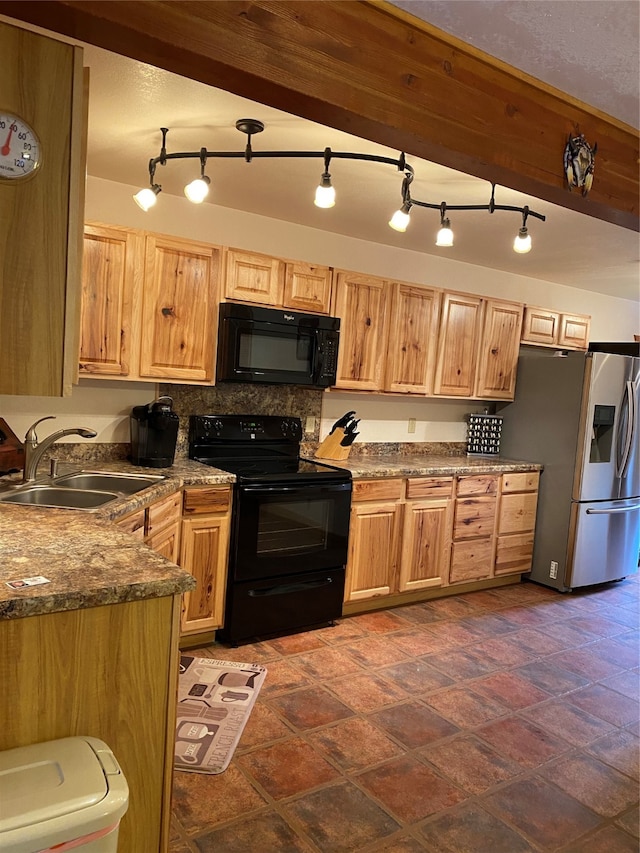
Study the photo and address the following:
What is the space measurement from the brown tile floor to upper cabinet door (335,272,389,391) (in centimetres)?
150

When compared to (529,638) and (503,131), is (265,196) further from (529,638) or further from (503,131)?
(529,638)

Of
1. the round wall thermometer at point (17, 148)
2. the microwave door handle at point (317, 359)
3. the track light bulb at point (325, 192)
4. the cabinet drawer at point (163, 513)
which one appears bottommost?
the cabinet drawer at point (163, 513)

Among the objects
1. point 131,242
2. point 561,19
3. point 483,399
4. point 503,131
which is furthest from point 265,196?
point 483,399

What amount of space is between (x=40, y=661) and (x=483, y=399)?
384cm

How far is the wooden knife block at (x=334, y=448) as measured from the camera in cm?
390

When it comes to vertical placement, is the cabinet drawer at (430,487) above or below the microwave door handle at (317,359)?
below

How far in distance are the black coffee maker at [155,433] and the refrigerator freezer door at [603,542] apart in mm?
2920

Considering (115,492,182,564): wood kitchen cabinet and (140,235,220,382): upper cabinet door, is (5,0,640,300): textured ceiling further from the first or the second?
(115,492,182,564): wood kitchen cabinet

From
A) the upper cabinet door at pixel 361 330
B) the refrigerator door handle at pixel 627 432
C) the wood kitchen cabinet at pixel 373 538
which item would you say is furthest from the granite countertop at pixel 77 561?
the refrigerator door handle at pixel 627 432

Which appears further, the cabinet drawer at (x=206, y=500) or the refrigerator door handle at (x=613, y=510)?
the refrigerator door handle at (x=613, y=510)

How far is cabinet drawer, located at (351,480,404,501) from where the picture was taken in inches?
142

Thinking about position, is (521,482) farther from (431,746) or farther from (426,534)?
(431,746)

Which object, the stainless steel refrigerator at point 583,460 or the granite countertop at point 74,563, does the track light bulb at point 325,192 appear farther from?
the stainless steel refrigerator at point 583,460

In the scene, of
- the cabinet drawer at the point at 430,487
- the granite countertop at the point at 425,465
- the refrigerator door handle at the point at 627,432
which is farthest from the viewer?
the refrigerator door handle at the point at 627,432
